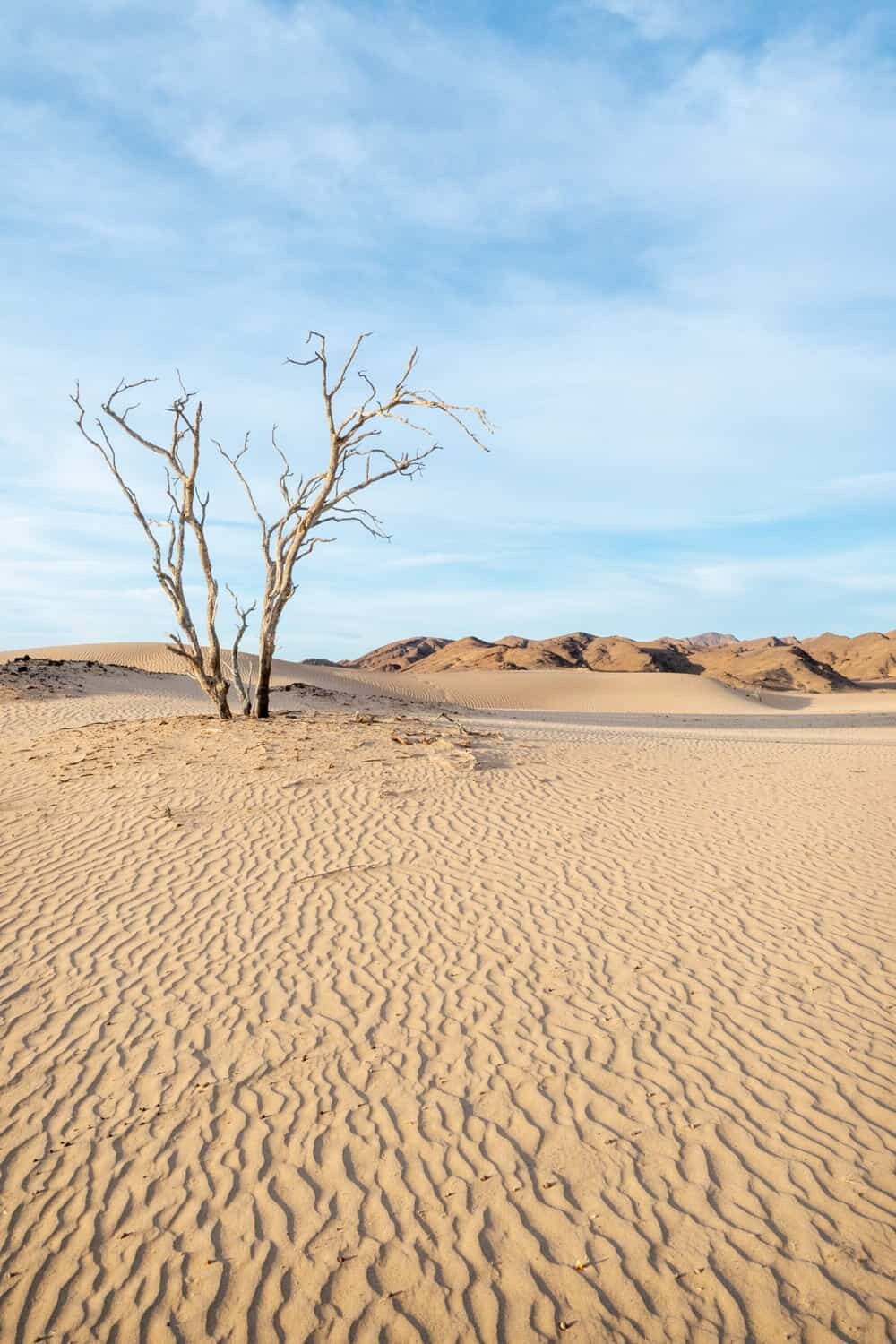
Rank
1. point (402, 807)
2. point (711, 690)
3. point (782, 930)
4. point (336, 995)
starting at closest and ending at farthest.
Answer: point (336, 995)
point (782, 930)
point (402, 807)
point (711, 690)

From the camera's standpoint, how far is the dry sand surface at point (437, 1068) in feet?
12.5

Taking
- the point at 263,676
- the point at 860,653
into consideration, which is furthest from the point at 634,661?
the point at 263,676

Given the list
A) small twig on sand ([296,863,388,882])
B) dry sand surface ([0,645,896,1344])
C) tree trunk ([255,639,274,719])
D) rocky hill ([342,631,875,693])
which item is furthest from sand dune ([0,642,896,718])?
small twig on sand ([296,863,388,882])

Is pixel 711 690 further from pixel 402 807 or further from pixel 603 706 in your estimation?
pixel 402 807

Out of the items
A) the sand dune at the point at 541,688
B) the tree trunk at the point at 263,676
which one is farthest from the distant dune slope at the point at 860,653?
the tree trunk at the point at 263,676

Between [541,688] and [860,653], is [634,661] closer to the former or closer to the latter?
[541,688]

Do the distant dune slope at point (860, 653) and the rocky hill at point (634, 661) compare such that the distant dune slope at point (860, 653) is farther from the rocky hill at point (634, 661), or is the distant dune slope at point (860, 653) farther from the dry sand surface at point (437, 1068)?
the dry sand surface at point (437, 1068)

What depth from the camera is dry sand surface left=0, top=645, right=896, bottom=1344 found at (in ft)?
12.5

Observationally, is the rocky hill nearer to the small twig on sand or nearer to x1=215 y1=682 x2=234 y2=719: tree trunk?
x1=215 y1=682 x2=234 y2=719: tree trunk

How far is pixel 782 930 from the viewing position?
25.3 ft

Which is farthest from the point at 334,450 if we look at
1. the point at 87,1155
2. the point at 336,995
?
the point at 87,1155

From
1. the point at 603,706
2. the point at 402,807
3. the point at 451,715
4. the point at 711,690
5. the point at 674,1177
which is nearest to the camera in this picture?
the point at 674,1177

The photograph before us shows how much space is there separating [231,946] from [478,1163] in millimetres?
3356

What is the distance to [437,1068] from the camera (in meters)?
5.46
